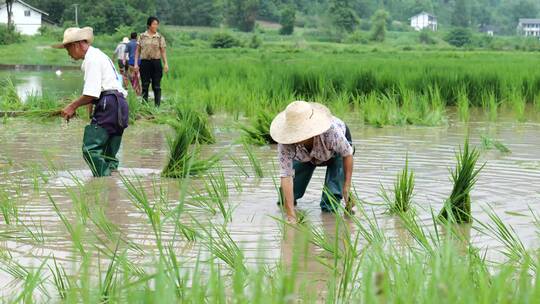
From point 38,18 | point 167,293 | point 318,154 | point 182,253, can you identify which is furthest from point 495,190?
point 38,18

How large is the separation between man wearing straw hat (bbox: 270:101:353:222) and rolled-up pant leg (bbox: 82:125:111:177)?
70.7 inches

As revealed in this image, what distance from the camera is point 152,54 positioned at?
44.0ft

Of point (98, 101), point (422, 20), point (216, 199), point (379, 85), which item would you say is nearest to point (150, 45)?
point (379, 85)

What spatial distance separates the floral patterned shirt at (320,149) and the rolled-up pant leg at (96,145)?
2104 millimetres

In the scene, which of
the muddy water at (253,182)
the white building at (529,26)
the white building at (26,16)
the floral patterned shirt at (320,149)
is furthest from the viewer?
the white building at (529,26)

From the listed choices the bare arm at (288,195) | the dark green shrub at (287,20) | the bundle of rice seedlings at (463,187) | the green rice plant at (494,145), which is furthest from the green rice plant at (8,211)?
the dark green shrub at (287,20)

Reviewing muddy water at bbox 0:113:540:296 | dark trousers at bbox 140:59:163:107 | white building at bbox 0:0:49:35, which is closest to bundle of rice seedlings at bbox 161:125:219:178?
muddy water at bbox 0:113:540:296

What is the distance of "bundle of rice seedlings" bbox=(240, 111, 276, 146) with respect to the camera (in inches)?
392

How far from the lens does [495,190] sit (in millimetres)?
7203

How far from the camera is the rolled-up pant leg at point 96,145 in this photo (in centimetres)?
764

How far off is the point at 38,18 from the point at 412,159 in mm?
76616

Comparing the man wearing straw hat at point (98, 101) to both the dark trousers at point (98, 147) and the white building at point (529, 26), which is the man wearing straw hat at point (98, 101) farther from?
the white building at point (529, 26)

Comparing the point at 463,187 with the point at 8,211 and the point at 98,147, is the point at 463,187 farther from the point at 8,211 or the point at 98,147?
the point at 98,147

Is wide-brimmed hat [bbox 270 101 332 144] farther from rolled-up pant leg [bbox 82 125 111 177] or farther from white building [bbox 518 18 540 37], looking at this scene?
white building [bbox 518 18 540 37]
